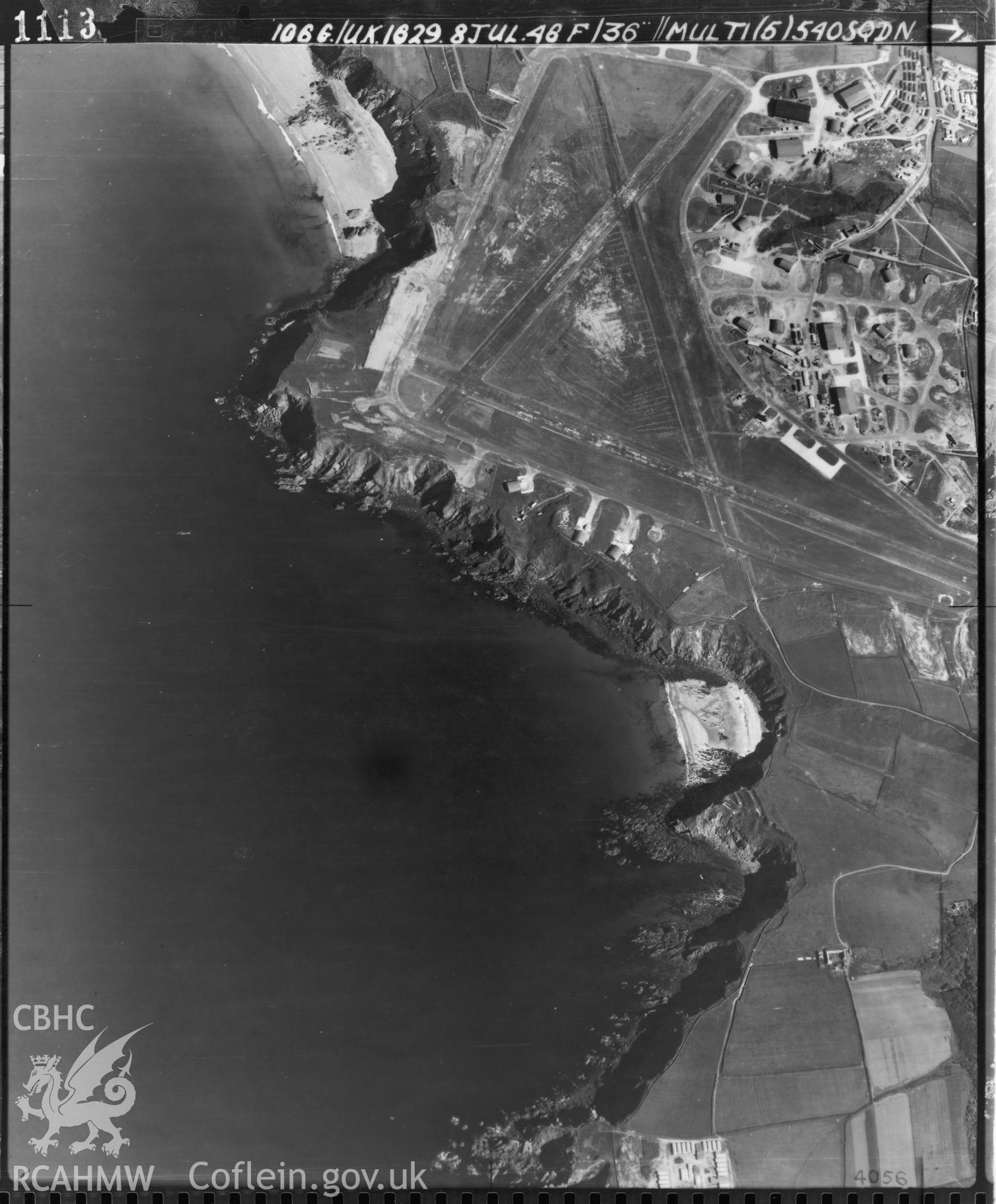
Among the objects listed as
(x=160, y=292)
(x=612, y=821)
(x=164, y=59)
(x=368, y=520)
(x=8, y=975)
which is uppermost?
(x=164, y=59)

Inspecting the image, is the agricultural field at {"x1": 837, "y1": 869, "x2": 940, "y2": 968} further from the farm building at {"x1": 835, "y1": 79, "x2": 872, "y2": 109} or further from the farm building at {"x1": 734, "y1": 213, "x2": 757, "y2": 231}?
the farm building at {"x1": 835, "y1": 79, "x2": 872, "y2": 109}

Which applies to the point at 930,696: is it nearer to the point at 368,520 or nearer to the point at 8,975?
the point at 368,520

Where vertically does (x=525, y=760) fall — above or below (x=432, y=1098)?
above

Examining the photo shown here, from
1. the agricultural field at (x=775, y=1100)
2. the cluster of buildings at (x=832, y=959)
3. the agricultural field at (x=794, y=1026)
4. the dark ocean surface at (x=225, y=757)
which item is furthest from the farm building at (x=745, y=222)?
the agricultural field at (x=775, y=1100)

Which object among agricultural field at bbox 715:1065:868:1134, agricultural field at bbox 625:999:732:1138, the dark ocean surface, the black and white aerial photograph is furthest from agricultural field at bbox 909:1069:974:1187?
the dark ocean surface

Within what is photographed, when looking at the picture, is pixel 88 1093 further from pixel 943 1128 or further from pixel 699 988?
pixel 943 1128

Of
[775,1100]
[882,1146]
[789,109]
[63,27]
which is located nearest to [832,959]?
[775,1100]

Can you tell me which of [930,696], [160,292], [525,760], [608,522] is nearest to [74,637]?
[160,292]
